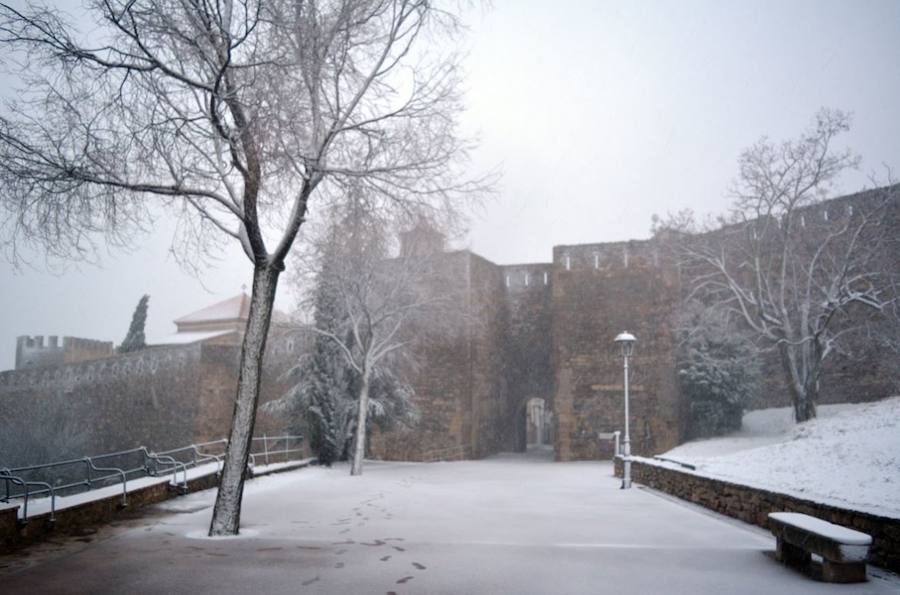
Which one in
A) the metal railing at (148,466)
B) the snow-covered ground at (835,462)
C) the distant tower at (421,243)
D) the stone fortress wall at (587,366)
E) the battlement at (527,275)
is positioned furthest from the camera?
the battlement at (527,275)

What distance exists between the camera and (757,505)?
8656mm

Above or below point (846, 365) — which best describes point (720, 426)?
below

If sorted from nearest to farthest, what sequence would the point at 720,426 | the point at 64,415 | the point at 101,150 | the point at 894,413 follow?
the point at 101,150 → the point at 894,413 → the point at 720,426 → the point at 64,415

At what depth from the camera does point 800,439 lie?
50.0ft

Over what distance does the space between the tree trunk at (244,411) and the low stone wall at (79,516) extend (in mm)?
1573

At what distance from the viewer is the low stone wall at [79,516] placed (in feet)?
22.0

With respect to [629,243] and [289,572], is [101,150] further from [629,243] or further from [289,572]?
[629,243]

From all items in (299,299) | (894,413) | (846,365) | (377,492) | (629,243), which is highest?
(629,243)

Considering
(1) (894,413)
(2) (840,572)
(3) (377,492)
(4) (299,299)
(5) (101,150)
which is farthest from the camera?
(4) (299,299)

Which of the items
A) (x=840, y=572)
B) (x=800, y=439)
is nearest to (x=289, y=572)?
(x=840, y=572)

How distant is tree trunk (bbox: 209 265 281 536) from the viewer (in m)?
7.43

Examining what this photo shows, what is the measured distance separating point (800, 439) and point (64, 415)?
26.4 meters

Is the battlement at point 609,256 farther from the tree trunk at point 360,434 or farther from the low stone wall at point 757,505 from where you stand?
the low stone wall at point 757,505

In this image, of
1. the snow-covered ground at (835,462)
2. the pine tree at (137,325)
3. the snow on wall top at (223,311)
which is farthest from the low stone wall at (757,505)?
the snow on wall top at (223,311)
